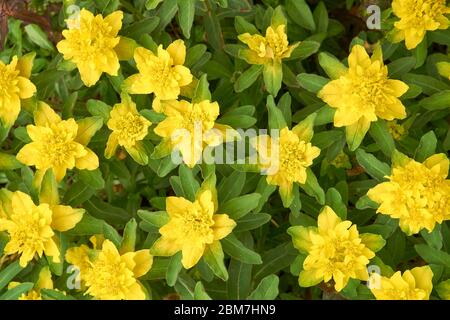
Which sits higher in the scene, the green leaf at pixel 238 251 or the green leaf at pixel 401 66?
the green leaf at pixel 401 66

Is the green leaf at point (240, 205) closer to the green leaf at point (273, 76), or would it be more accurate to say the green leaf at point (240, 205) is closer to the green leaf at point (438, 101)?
the green leaf at point (273, 76)

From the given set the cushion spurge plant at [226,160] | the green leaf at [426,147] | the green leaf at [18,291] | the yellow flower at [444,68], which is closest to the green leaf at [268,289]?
the cushion spurge plant at [226,160]

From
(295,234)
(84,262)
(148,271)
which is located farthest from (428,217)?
(84,262)

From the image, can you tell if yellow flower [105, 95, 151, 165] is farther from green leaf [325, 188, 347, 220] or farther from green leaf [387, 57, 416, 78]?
green leaf [387, 57, 416, 78]

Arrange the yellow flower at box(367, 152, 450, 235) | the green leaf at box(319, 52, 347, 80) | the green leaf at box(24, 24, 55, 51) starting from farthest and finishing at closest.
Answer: the green leaf at box(24, 24, 55, 51)
the green leaf at box(319, 52, 347, 80)
the yellow flower at box(367, 152, 450, 235)

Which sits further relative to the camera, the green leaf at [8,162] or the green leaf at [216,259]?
the green leaf at [8,162]

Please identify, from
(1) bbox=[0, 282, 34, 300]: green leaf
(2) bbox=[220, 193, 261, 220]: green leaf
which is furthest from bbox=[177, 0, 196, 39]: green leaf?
(1) bbox=[0, 282, 34, 300]: green leaf

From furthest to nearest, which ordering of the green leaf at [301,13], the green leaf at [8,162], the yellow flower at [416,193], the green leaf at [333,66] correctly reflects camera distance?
1. the green leaf at [301,13]
2. the green leaf at [8,162]
3. the green leaf at [333,66]
4. the yellow flower at [416,193]
